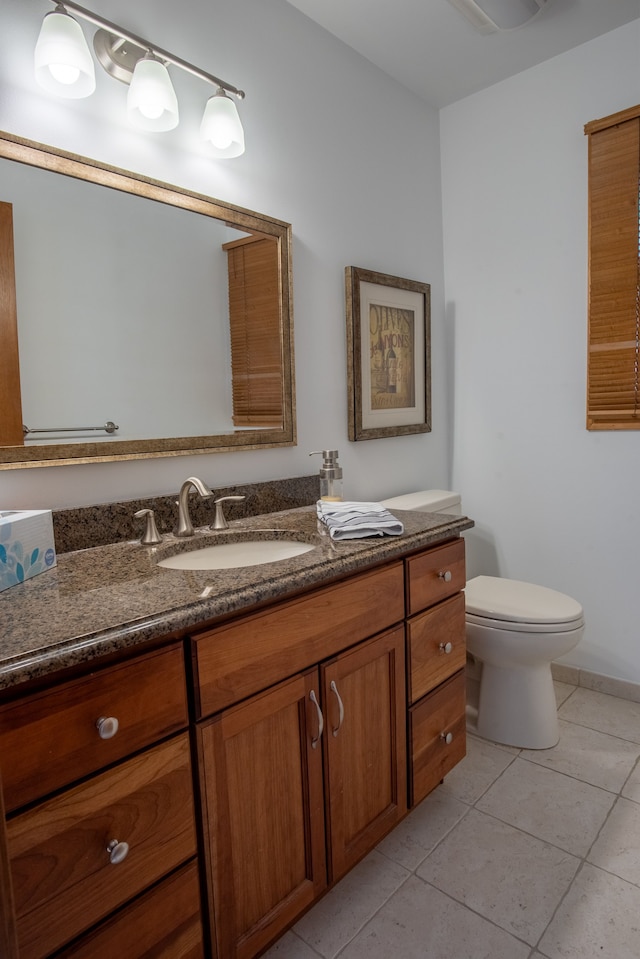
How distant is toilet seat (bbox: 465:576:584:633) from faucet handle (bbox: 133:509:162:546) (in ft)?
3.45

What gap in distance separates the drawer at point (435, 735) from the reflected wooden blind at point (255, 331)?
0.91m

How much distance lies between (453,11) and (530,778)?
7.95 feet

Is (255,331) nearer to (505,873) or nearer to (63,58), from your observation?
(63,58)

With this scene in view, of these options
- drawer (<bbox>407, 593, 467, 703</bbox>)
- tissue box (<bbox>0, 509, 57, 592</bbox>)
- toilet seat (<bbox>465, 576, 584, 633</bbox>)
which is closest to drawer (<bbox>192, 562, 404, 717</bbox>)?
drawer (<bbox>407, 593, 467, 703</bbox>)

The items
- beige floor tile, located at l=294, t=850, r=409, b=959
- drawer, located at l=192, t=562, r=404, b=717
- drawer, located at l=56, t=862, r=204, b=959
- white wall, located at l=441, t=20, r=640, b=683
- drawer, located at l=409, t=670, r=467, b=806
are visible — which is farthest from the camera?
white wall, located at l=441, t=20, r=640, b=683

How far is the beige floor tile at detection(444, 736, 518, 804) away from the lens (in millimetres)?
1717

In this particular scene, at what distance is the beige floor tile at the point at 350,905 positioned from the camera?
125 centimetres

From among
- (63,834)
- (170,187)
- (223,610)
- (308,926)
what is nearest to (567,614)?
(308,926)

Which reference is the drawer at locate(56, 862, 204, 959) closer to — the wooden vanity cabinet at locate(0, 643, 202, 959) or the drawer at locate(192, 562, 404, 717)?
the wooden vanity cabinet at locate(0, 643, 202, 959)

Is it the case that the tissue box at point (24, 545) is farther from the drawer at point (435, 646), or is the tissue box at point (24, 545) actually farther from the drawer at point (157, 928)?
the drawer at point (435, 646)

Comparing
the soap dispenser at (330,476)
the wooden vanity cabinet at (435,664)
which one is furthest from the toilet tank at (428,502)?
the wooden vanity cabinet at (435,664)

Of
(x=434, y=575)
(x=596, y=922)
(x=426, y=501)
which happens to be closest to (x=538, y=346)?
(x=426, y=501)

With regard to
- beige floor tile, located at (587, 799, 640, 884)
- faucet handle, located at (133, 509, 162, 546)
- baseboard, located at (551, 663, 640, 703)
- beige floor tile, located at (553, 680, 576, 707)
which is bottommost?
beige floor tile, located at (587, 799, 640, 884)

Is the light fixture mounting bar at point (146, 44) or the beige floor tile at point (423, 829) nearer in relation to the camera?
the light fixture mounting bar at point (146, 44)
